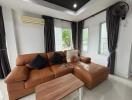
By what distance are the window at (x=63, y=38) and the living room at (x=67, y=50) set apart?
52mm

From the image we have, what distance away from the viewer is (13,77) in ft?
5.16

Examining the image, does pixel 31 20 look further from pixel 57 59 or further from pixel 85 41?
pixel 85 41

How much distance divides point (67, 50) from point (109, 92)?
1689 mm

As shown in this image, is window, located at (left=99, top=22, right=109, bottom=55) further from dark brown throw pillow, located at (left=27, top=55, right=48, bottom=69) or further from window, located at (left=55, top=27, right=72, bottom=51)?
dark brown throw pillow, located at (left=27, top=55, right=48, bottom=69)

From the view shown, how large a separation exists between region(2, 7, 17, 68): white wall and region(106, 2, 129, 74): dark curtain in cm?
341

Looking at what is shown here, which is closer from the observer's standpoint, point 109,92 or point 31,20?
point 109,92

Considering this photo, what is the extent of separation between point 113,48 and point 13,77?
9.70ft

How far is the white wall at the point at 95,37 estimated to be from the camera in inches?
128

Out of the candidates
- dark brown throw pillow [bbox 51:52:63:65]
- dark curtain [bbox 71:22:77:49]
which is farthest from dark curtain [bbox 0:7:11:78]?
dark curtain [bbox 71:22:77:49]

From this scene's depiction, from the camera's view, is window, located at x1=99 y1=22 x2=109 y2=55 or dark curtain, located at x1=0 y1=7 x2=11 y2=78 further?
window, located at x1=99 y1=22 x2=109 y2=55

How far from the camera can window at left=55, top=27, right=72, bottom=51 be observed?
4.05 m

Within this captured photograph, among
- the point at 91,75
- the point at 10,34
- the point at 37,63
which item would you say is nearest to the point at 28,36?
the point at 10,34

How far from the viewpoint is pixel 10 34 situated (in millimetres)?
2756

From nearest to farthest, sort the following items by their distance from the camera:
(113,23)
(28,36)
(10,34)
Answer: (113,23) → (10,34) → (28,36)
